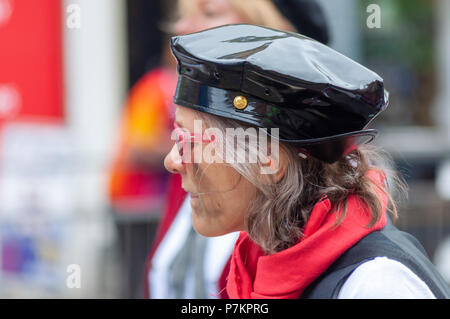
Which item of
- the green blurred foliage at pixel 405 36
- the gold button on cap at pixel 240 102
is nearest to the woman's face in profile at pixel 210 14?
the gold button on cap at pixel 240 102

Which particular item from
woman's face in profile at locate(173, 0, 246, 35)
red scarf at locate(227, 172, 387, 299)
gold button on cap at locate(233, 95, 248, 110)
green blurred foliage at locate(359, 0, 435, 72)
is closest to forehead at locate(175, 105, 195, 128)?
gold button on cap at locate(233, 95, 248, 110)

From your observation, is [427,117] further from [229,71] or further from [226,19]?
[229,71]

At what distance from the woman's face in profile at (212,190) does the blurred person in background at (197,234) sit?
555mm

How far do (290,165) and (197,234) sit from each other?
0.86 meters

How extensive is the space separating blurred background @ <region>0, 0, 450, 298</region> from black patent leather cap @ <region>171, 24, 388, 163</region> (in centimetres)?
182

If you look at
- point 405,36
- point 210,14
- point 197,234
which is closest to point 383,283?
point 197,234

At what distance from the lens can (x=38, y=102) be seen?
717 cm

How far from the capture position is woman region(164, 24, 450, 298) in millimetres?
1412

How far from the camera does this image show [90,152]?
6.65 metres

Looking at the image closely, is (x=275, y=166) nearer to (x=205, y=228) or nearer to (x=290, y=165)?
(x=290, y=165)

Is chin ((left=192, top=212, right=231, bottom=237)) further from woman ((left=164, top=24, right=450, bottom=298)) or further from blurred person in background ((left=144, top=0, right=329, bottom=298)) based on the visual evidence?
blurred person in background ((left=144, top=0, right=329, bottom=298))
